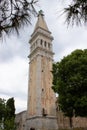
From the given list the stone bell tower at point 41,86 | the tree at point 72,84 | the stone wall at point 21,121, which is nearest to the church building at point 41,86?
the stone bell tower at point 41,86

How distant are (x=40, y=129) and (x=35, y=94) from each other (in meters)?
6.37

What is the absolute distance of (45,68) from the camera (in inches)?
1806

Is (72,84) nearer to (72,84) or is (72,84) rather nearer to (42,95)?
(72,84)

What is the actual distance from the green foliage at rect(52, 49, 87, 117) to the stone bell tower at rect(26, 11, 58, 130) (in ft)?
56.8

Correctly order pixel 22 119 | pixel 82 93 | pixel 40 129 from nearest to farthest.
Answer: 1. pixel 82 93
2. pixel 40 129
3. pixel 22 119

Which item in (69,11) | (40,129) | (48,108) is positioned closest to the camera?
(69,11)

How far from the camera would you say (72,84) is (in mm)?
23172

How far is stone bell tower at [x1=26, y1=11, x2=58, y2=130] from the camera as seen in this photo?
138ft

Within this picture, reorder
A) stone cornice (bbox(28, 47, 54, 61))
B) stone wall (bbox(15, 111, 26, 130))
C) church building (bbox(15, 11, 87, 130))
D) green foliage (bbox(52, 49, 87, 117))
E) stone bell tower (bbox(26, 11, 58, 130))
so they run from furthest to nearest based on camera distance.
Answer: stone wall (bbox(15, 111, 26, 130)) → stone cornice (bbox(28, 47, 54, 61)) → church building (bbox(15, 11, 87, 130)) → stone bell tower (bbox(26, 11, 58, 130)) → green foliage (bbox(52, 49, 87, 117))

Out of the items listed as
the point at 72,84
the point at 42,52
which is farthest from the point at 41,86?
the point at 72,84

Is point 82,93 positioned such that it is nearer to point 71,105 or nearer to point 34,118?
point 71,105

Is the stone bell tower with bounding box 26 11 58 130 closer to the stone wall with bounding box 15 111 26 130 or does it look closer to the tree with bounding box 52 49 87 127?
the stone wall with bounding box 15 111 26 130

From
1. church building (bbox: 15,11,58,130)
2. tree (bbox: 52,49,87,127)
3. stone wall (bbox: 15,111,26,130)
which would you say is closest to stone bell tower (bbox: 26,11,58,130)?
church building (bbox: 15,11,58,130)

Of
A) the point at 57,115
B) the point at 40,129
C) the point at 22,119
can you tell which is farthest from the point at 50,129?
the point at 22,119
